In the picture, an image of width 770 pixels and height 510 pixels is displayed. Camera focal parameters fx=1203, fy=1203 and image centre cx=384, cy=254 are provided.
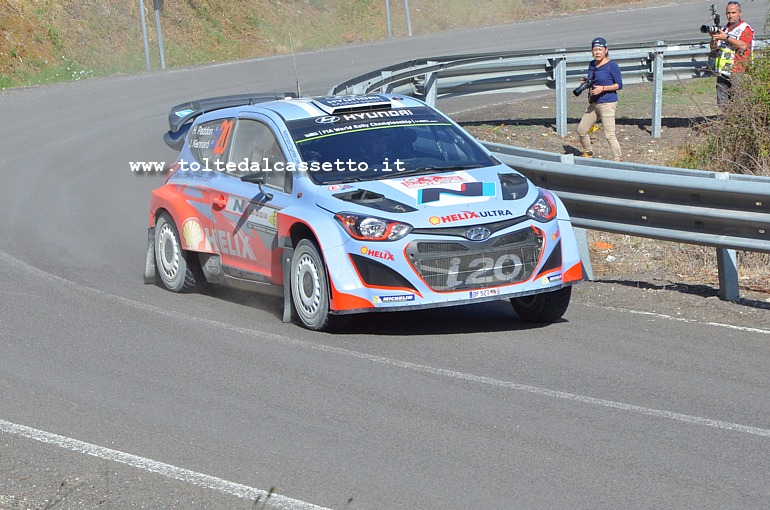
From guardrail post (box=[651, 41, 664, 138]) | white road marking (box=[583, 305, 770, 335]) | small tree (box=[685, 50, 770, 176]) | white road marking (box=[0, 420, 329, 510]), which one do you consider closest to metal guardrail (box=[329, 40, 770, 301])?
white road marking (box=[583, 305, 770, 335])

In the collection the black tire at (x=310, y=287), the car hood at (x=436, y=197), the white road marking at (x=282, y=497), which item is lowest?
the white road marking at (x=282, y=497)

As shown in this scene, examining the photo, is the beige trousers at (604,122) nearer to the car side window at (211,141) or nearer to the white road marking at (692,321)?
the car side window at (211,141)

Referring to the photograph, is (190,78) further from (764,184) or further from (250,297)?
(764,184)

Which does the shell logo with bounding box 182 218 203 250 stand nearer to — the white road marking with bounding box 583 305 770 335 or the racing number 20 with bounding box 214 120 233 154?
the racing number 20 with bounding box 214 120 233 154

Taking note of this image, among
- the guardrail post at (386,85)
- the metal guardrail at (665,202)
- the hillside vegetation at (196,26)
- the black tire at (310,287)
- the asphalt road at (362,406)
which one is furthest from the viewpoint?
the hillside vegetation at (196,26)

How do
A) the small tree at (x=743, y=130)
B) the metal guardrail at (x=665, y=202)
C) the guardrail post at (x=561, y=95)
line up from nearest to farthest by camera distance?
1. the metal guardrail at (x=665, y=202)
2. the small tree at (x=743, y=130)
3. the guardrail post at (x=561, y=95)

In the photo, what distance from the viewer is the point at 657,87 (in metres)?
19.2

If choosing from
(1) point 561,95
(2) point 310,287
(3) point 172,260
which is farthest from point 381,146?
(1) point 561,95

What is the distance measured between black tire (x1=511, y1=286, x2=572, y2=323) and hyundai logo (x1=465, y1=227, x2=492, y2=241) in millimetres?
733

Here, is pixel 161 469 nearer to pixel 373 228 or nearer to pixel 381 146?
pixel 373 228

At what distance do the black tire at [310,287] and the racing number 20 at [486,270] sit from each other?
88 centimetres

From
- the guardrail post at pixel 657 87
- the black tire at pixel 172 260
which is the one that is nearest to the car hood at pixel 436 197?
the black tire at pixel 172 260

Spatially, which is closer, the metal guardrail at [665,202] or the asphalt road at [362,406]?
the asphalt road at [362,406]

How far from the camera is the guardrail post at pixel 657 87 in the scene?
19031mm
